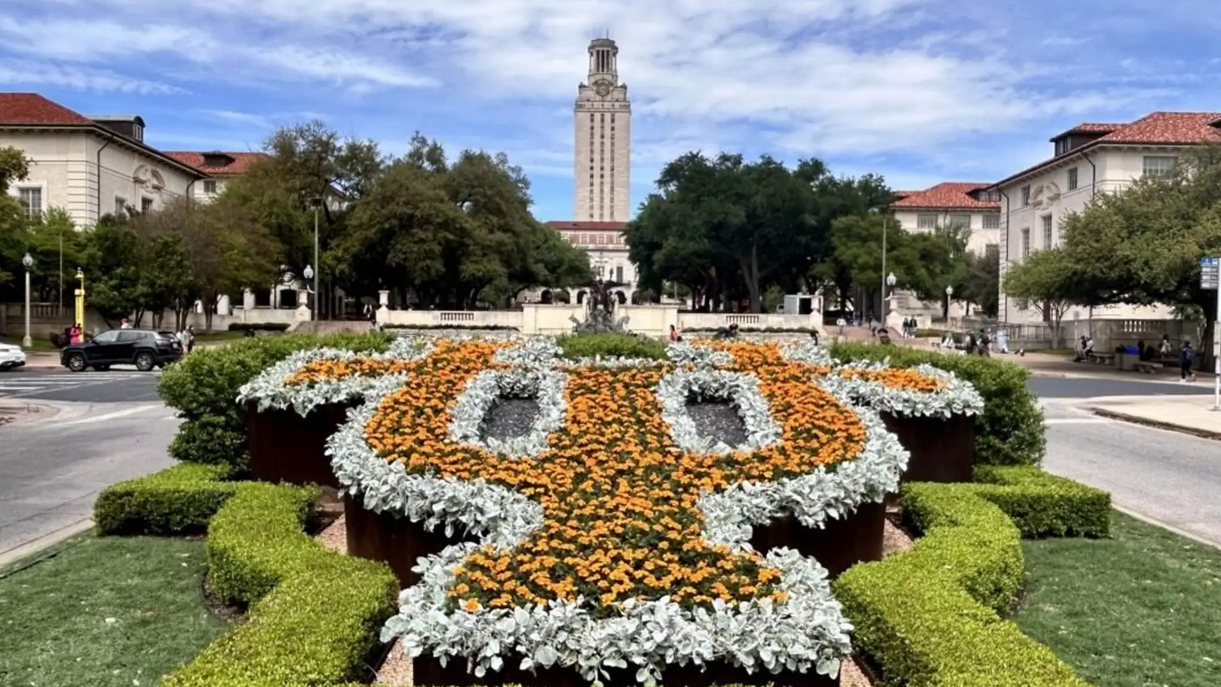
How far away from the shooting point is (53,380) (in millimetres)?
28875

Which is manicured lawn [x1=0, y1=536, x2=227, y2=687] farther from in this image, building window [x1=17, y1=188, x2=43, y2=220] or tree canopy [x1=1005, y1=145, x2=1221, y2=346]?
building window [x1=17, y1=188, x2=43, y2=220]

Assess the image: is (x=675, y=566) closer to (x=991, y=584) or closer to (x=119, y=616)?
(x=991, y=584)

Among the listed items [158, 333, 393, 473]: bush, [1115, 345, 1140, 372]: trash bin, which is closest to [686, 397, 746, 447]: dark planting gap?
[158, 333, 393, 473]: bush

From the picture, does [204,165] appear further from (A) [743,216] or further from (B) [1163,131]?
(B) [1163,131]

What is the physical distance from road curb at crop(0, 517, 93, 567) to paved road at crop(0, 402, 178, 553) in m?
0.19

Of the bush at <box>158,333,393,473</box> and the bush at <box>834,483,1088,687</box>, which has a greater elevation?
the bush at <box>158,333,393,473</box>

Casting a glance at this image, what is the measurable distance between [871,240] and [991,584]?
56.9 meters

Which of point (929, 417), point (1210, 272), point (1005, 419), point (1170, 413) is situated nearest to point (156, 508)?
point (929, 417)

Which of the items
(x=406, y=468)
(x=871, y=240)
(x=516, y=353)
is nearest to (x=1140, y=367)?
(x=871, y=240)

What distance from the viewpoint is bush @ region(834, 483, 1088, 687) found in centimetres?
418

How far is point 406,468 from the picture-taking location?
259 inches

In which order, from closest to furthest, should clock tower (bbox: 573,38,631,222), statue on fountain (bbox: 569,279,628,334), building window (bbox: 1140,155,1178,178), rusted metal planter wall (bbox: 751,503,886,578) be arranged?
1. rusted metal planter wall (bbox: 751,503,886,578)
2. statue on fountain (bbox: 569,279,628,334)
3. building window (bbox: 1140,155,1178,178)
4. clock tower (bbox: 573,38,631,222)

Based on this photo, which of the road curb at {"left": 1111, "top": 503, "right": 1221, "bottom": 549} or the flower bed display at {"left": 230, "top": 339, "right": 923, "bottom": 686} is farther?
the road curb at {"left": 1111, "top": 503, "right": 1221, "bottom": 549}

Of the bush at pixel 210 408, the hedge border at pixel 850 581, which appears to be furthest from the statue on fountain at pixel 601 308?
the hedge border at pixel 850 581
